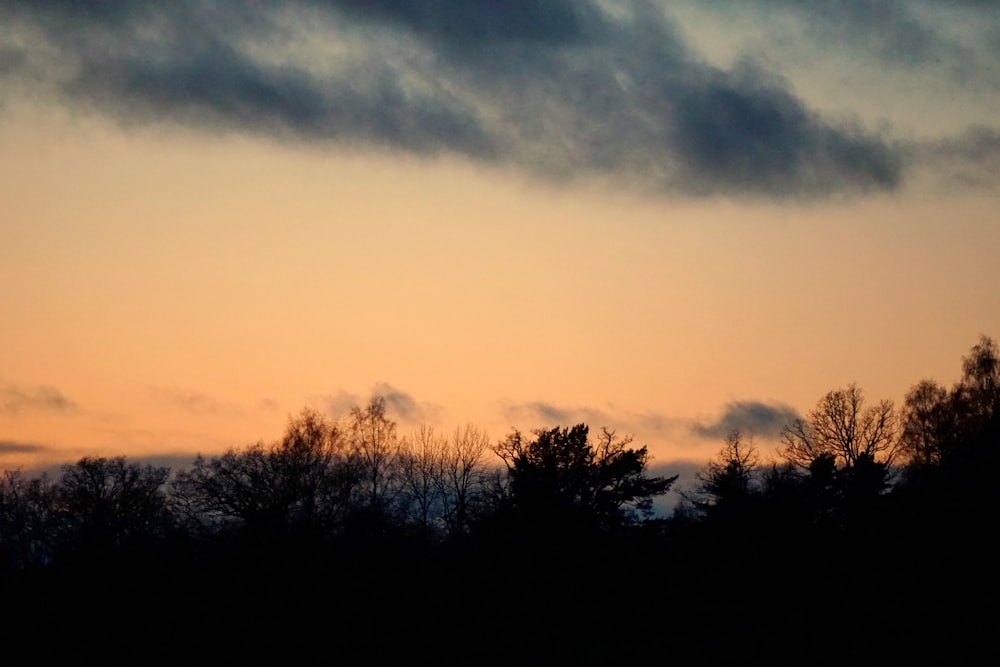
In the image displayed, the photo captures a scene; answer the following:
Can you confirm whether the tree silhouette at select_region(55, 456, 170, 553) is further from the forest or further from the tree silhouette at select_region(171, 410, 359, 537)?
the forest

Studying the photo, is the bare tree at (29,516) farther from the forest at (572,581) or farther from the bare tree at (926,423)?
the bare tree at (926,423)

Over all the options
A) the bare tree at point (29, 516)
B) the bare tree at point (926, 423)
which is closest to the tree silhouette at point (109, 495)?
the bare tree at point (29, 516)

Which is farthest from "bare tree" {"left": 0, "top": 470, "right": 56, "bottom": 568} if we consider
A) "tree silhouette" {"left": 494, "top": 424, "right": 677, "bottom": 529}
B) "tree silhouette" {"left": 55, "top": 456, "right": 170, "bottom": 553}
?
"tree silhouette" {"left": 494, "top": 424, "right": 677, "bottom": 529}

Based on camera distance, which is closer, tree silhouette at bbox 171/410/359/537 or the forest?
the forest

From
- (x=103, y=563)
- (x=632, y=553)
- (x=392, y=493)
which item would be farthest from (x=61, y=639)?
(x=392, y=493)

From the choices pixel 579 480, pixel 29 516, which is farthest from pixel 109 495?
pixel 579 480

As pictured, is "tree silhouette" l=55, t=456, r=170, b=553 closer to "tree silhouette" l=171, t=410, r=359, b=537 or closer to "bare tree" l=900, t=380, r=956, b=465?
"tree silhouette" l=171, t=410, r=359, b=537

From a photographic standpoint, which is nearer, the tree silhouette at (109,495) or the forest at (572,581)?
the forest at (572,581)

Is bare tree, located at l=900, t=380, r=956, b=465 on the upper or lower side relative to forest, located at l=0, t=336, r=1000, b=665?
upper

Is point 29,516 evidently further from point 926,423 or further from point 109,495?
point 926,423

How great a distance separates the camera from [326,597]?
41.8 m

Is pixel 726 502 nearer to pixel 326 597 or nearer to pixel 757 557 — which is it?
pixel 757 557

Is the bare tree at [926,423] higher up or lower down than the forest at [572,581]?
higher up

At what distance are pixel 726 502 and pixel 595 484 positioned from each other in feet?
28.5
